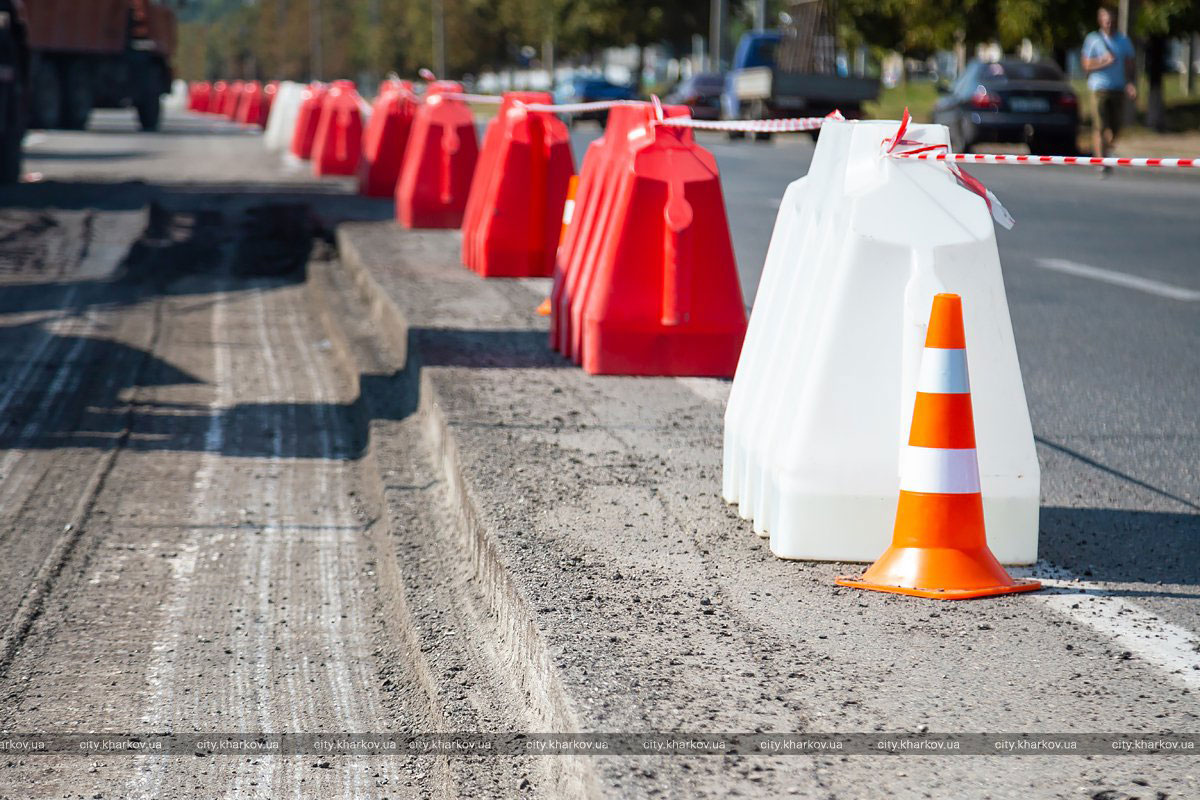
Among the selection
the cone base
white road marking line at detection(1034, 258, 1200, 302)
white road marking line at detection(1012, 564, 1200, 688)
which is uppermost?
white road marking line at detection(1034, 258, 1200, 302)

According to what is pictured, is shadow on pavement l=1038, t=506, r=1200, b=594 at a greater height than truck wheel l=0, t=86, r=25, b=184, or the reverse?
truck wheel l=0, t=86, r=25, b=184

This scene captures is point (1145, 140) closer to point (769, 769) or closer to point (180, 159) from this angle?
point (180, 159)

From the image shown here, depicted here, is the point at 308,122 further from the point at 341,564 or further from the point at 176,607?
the point at 176,607

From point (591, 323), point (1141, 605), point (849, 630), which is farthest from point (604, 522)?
point (591, 323)

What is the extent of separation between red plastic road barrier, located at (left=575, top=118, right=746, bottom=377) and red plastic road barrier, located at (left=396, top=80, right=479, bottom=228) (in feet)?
20.1

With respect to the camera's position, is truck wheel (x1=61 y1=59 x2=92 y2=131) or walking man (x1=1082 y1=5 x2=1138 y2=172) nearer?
walking man (x1=1082 y1=5 x2=1138 y2=172)

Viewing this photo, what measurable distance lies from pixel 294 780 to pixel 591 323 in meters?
3.33

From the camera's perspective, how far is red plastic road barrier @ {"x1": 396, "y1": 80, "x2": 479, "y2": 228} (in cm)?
1248

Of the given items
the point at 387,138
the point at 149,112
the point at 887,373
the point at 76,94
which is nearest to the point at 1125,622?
the point at 887,373

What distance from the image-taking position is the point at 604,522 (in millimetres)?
4500

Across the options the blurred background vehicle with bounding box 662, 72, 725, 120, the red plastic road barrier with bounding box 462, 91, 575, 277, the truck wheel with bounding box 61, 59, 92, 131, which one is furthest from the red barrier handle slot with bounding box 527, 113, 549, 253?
the blurred background vehicle with bounding box 662, 72, 725, 120

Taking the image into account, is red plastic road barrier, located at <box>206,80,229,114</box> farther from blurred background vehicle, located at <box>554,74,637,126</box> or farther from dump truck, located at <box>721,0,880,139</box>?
dump truck, located at <box>721,0,880,139</box>

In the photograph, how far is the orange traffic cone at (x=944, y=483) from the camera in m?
3.75

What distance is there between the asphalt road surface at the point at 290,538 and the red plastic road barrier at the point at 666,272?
0.33 m
